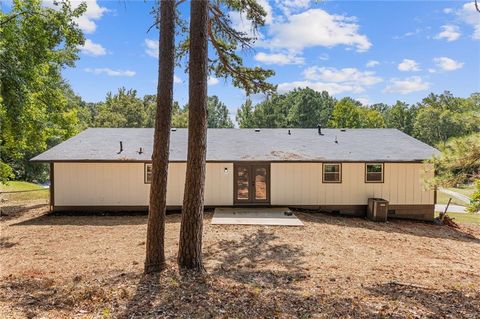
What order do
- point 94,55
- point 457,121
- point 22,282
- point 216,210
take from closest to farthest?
point 22,282
point 457,121
point 216,210
point 94,55

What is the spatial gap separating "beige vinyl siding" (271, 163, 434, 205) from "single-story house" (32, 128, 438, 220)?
0.12ft

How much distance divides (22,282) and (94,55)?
16263 mm

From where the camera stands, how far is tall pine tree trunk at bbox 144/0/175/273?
538 centimetres

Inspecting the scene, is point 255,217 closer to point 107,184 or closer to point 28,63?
point 107,184

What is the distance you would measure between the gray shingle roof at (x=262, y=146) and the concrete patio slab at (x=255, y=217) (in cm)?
205

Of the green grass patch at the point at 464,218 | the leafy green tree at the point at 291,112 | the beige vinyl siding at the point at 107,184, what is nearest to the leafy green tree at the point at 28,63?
the beige vinyl siding at the point at 107,184

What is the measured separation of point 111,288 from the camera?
4.80 metres

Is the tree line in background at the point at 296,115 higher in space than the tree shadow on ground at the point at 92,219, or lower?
higher

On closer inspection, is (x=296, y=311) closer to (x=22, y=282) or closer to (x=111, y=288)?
(x=111, y=288)

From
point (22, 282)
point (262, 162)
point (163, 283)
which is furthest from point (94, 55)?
point (163, 283)

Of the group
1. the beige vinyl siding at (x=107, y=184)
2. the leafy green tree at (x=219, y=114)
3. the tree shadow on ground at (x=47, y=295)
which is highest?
the leafy green tree at (x=219, y=114)

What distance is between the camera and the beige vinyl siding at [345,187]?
12805mm

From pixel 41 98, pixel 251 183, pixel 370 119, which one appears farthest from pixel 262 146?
pixel 370 119

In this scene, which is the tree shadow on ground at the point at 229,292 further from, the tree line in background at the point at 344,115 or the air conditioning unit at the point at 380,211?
the tree line in background at the point at 344,115
